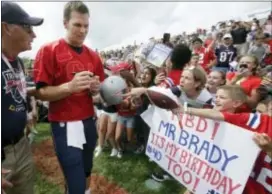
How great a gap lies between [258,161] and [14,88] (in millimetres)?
2065

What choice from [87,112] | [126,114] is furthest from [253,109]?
[126,114]

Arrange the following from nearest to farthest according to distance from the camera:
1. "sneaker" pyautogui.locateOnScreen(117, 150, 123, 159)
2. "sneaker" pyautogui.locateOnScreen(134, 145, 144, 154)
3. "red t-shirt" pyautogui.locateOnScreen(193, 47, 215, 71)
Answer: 1. "sneaker" pyautogui.locateOnScreen(117, 150, 123, 159)
2. "sneaker" pyautogui.locateOnScreen(134, 145, 144, 154)
3. "red t-shirt" pyautogui.locateOnScreen(193, 47, 215, 71)

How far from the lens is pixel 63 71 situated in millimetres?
3180

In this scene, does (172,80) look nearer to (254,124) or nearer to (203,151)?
(203,151)

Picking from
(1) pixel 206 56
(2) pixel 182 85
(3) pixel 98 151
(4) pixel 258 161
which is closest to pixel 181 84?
(2) pixel 182 85

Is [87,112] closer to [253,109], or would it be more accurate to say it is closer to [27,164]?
[27,164]

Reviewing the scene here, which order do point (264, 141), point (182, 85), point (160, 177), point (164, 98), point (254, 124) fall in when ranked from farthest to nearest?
point (160, 177) < point (182, 85) < point (164, 98) < point (254, 124) < point (264, 141)

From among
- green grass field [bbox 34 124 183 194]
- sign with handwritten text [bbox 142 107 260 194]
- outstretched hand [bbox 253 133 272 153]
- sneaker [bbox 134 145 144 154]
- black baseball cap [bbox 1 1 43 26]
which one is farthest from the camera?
sneaker [bbox 134 145 144 154]

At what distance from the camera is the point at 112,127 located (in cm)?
636

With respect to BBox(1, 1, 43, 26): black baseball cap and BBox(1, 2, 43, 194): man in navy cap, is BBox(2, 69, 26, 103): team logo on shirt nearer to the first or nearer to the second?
BBox(1, 2, 43, 194): man in navy cap

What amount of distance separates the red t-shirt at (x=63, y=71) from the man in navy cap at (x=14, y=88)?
0.79 ft

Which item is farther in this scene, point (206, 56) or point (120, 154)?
point (206, 56)

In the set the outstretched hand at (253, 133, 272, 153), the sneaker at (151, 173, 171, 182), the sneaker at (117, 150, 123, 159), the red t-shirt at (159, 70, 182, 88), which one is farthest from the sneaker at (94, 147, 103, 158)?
the outstretched hand at (253, 133, 272, 153)

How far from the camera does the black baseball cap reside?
265cm
